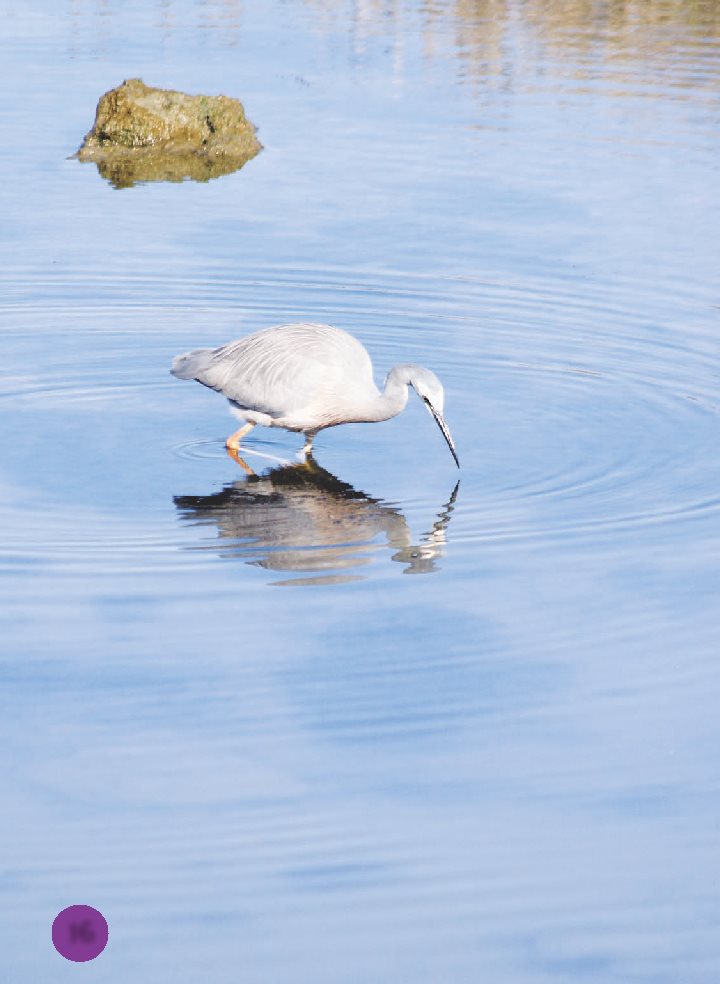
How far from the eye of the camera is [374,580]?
27.9 ft

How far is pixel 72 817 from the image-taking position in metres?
6.17

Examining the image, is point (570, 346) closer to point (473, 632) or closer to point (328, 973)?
point (473, 632)

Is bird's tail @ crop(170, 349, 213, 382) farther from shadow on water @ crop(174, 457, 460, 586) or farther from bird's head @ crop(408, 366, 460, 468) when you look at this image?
bird's head @ crop(408, 366, 460, 468)

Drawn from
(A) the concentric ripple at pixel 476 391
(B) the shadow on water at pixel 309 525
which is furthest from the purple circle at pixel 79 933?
(A) the concentric ripple at pixel 476 391

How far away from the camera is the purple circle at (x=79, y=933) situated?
551cm

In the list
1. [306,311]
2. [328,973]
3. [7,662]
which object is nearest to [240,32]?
[306,311]

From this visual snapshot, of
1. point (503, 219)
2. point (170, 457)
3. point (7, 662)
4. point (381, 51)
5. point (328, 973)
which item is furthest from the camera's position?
point (381, 51)

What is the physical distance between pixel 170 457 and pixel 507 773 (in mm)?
4327

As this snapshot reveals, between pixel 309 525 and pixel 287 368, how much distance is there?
4.60ft

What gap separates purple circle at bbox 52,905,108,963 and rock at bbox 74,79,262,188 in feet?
42.9

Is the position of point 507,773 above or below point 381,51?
below

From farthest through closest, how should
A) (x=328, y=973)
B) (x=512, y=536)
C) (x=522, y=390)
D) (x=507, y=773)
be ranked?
(x=522, y=390)
(x=512, y=536)
(x=507, y=773)
(x=328, y=973)

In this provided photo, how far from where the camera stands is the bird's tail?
1078cm

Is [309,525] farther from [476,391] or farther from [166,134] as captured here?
[166,134]
